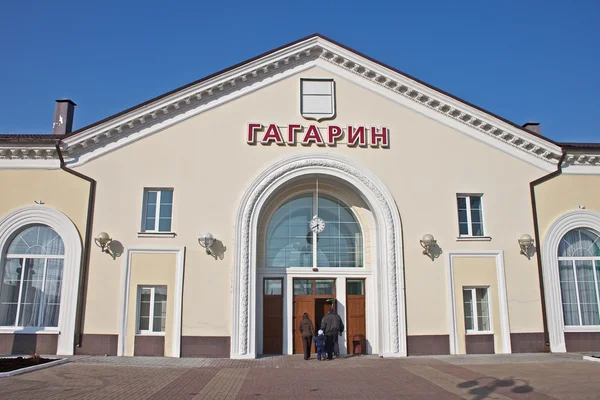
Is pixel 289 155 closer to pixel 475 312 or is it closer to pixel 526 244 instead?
pixel 475 312

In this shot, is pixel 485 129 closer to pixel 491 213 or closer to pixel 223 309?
pixel 491 213

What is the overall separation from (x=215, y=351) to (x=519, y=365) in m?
8.61

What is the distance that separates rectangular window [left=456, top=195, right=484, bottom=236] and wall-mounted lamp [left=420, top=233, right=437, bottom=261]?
47.8 inches

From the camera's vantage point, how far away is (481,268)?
54.7 ft

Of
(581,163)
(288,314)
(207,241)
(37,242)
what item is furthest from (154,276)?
(581,163)

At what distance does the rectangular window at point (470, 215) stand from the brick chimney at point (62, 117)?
46.3 ft

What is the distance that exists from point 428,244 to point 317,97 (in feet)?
20.2

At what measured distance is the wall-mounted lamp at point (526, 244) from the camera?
1659 centimetres

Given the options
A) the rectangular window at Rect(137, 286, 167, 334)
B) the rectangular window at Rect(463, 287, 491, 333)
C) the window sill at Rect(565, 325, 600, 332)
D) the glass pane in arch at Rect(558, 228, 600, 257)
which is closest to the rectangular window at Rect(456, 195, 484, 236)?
the rectangular window at Rect(463, 287, 491, 333)

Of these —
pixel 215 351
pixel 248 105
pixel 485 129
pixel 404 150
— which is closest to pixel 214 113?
pixel 248 105

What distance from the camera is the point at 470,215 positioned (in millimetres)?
17156

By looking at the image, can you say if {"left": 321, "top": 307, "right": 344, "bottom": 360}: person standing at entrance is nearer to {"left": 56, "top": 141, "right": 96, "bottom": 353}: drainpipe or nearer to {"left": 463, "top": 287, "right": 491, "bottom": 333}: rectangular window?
{"left": 463, "top": 287, "right": 491, "bottom": 333}: rectangular window

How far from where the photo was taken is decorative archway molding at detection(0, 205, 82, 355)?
15281 mm

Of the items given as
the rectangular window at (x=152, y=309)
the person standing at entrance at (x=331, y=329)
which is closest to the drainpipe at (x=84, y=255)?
the rectangular window at (x=152, y=309)
